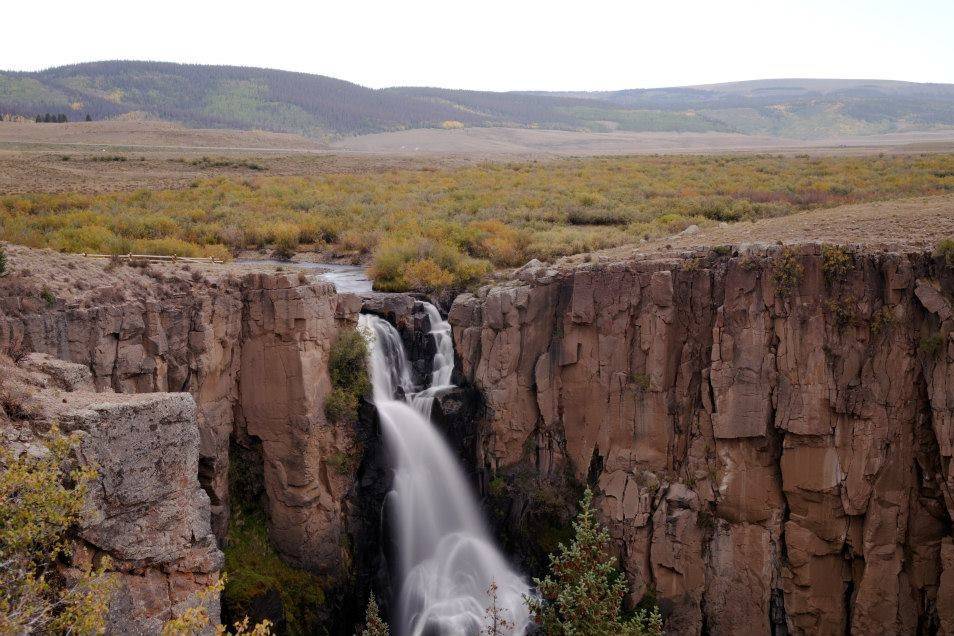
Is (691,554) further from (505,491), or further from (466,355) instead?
(466,355)

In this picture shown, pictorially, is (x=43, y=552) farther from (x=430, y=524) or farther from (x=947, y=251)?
(x=947, y=251)

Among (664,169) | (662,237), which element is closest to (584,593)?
(662,237)

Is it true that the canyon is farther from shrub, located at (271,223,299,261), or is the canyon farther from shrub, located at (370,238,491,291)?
shrub, located at (271,223,299,261)

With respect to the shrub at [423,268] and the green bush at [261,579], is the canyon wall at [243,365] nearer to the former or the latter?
the green bush at [261,579]

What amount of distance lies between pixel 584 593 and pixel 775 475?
5.67 m

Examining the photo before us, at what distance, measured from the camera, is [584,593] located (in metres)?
13.4

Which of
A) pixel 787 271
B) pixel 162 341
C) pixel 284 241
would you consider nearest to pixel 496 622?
pixel 162 341

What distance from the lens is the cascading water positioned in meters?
16.7

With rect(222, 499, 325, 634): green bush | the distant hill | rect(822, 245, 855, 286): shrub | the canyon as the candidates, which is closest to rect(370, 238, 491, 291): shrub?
the canyon

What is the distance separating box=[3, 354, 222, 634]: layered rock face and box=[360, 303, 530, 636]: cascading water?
7758 millimetres

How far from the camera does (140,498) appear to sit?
→ 945 cm

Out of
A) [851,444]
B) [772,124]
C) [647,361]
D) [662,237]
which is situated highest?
[772,124]

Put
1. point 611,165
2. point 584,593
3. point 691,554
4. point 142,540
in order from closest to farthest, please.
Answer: point 142,540, point 584,593, point 691,554, point 611,165

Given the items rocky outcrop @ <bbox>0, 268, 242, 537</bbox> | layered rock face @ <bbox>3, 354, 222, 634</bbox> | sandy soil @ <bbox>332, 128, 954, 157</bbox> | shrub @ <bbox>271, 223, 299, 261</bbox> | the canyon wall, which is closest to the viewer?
layered rock face @ <bbox>3, 354, 222, 634</bbox>
